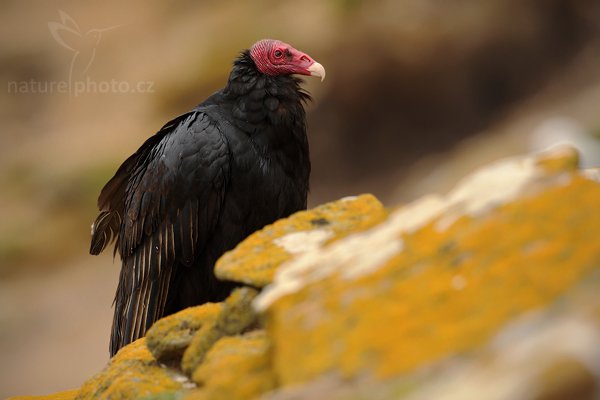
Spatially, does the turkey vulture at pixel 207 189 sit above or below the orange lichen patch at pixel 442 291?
Answer: above

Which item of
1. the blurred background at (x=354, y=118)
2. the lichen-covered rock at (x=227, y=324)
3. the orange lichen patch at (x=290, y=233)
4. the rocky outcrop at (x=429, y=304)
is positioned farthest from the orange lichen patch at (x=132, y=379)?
the blurred background at (x=354, y=118)

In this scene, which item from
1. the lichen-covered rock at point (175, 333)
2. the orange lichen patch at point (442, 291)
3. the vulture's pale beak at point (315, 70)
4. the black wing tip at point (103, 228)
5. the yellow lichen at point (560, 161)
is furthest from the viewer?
the black wing tip at point (103, 228)

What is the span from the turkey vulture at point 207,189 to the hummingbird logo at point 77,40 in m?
13.8

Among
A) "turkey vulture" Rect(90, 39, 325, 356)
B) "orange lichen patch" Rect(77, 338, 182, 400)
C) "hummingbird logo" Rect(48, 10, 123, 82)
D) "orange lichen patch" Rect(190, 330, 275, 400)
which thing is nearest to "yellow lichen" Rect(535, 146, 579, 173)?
"orange lichen patch" Rect(190, 330, 275, 400)

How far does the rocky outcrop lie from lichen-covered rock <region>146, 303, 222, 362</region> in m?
0.16

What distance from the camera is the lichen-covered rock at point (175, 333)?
4.03 m

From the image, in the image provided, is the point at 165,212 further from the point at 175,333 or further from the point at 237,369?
the point at 237,369

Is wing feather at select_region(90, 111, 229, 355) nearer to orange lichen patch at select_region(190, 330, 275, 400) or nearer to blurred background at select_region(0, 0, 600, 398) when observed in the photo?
orange lichen patch at select_region(190, 330, 275, 400)

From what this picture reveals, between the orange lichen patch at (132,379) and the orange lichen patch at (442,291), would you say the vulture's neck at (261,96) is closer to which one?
the orange lichen patch at (132,379)

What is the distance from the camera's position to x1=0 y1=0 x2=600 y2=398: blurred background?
46.0 ft

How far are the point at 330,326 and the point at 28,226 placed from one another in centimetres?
1364

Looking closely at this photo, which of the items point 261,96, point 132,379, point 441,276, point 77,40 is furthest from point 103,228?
point 77,40

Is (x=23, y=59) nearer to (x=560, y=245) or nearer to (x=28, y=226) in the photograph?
(x=28, y=226)

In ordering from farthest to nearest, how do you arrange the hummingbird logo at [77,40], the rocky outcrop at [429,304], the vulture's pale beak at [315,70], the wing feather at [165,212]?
the hummingbird logo at [77,40], the vulture's pale beak at [315,70], the wing feather at [165,212], the rocky outcrop at [429,304]
